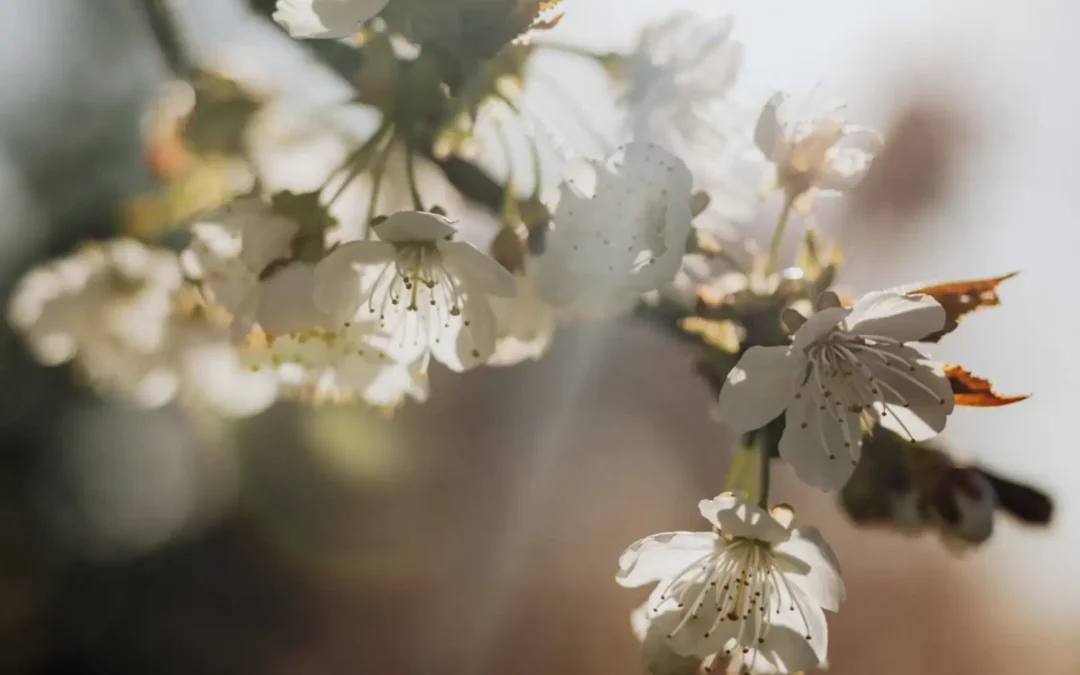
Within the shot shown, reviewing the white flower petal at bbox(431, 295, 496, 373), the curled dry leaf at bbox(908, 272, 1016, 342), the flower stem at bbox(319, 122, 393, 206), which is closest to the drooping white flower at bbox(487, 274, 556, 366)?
the white flower petal at bbox(431, 295, 496, 373)

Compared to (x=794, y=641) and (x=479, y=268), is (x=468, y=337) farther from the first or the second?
(x=794, y=641)

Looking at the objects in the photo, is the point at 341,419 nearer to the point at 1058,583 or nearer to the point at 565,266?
the point at 565,266

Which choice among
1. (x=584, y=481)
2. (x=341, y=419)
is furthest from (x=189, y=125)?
(x=584, y=481)

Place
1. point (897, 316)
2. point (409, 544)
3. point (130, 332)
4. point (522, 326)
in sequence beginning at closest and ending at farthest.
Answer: point (897, 316), point (522, 326), point (130, 332), point (409, 544)

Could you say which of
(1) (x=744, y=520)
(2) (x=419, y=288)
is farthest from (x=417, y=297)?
(1) (x=744, y=520)

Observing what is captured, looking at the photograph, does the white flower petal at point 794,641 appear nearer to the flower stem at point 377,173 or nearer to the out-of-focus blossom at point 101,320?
the flower stem at point 377,173

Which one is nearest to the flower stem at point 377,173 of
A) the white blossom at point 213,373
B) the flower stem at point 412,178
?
the flower stem at point 412,178

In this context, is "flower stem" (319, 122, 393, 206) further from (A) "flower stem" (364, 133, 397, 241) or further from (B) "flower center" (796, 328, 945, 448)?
(B) "flower center" (796, 328, 945, 448)
